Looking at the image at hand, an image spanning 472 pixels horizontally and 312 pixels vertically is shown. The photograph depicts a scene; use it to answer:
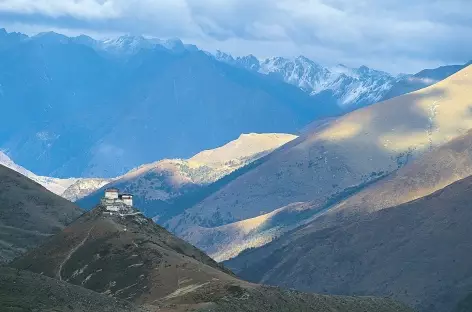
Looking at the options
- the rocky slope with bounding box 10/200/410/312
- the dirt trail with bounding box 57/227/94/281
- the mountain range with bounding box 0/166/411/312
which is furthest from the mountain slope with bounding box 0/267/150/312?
the dirt trail with bounding box 57/227/94/281

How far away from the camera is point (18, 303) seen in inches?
4877

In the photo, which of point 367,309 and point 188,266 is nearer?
point 188,266

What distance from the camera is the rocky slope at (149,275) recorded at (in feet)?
502

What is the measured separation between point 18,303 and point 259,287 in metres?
52.1

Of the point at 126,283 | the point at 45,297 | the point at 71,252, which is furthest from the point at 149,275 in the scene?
the point at 45,297

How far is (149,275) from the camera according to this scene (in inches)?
6649

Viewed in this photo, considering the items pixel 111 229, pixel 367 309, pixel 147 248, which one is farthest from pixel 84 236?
pixel 367 309

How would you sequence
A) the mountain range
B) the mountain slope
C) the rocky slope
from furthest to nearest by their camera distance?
the rocky slope, the mountain range, the mountain slope

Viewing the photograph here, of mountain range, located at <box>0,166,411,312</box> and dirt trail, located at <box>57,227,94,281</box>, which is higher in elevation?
dirt trail, located at <box>57,227,94,281</box>

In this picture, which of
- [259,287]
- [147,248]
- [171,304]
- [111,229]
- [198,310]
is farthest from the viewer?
[111,229]

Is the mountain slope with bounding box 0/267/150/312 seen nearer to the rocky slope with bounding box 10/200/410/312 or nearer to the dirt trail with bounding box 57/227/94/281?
the rocky slope with bounding box 10/200/410/312

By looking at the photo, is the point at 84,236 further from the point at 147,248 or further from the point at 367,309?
the point at 367,309

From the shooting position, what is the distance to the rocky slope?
502ft

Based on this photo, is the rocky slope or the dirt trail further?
the dirt trail
